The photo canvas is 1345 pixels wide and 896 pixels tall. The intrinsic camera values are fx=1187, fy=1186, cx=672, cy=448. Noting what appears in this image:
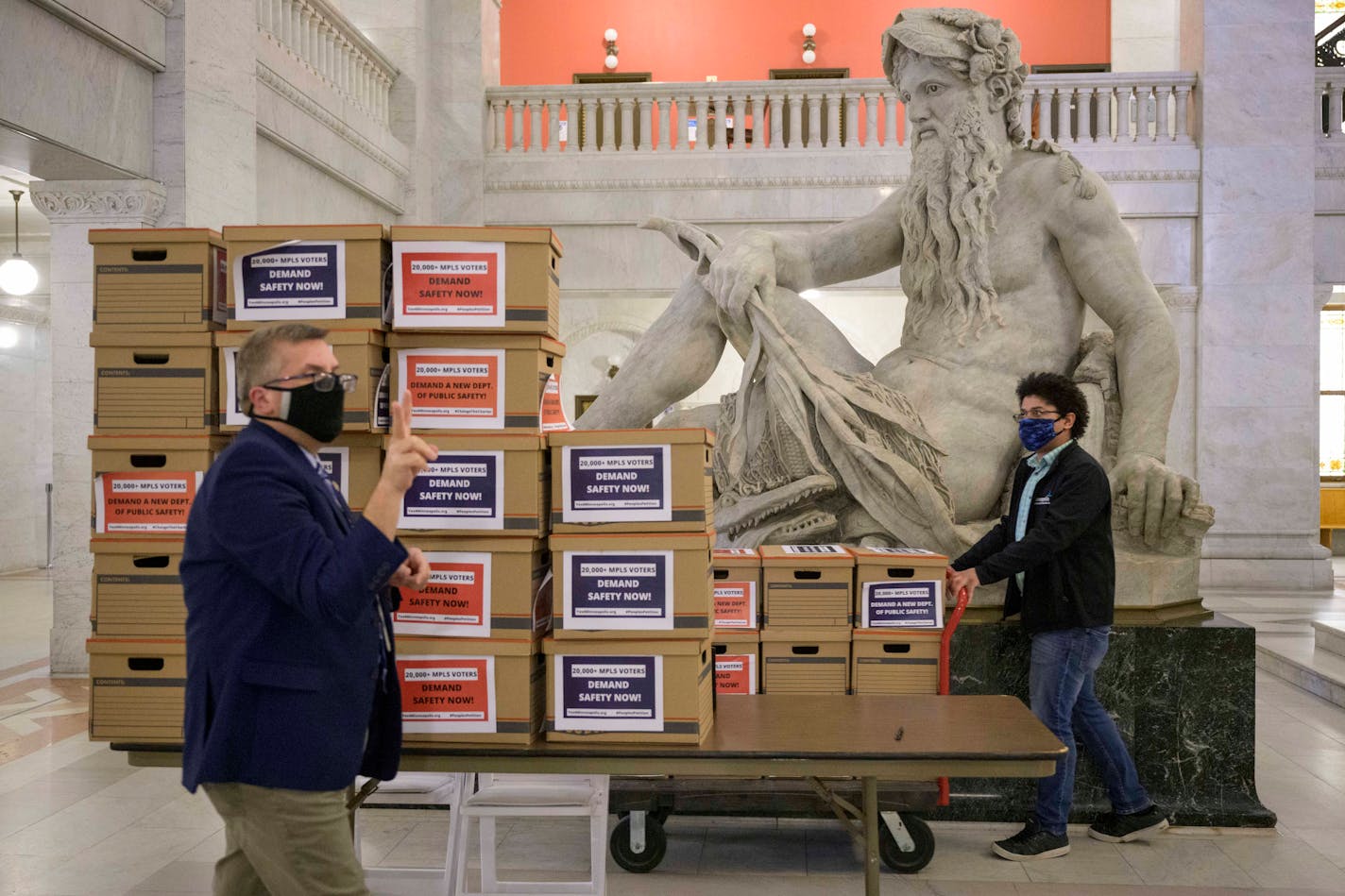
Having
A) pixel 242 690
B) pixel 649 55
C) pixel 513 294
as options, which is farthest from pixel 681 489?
pixel 649 55

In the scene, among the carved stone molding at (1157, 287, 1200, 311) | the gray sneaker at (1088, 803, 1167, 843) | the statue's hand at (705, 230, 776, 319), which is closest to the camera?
the gray sneaker at (1088, 803, 1167, 843)

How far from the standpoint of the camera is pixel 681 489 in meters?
2.71

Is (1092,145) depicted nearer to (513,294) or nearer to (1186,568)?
(1186,568)

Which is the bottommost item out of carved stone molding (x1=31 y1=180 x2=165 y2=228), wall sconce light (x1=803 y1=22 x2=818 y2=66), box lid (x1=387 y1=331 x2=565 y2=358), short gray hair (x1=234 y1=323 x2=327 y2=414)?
short gray hair (x1=234 y1=323 x2=327 y2=414)

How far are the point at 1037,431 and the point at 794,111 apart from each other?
9.70 metres

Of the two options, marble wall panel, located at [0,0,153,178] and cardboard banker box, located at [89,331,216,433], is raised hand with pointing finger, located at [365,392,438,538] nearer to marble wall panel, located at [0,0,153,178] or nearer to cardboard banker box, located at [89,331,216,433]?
cardboard banker box, located at [89,331,216,433]

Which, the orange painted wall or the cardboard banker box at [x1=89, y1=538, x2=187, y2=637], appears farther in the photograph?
the orange painted wall

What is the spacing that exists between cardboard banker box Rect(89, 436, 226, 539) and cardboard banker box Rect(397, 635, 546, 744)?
26.8 inches

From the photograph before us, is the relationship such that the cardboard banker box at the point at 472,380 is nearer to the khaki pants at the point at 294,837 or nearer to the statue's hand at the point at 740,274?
the khaki pants at the point at 294,837

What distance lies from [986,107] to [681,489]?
106 inches

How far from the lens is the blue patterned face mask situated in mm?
3717

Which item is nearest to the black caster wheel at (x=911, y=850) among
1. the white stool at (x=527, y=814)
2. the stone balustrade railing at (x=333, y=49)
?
the white stool at (x=527, y=814)

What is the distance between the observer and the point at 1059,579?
145 inches

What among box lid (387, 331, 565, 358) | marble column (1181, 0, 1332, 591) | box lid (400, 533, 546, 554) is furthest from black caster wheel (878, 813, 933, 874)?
marble column (1181, 0, 1332, 591)
